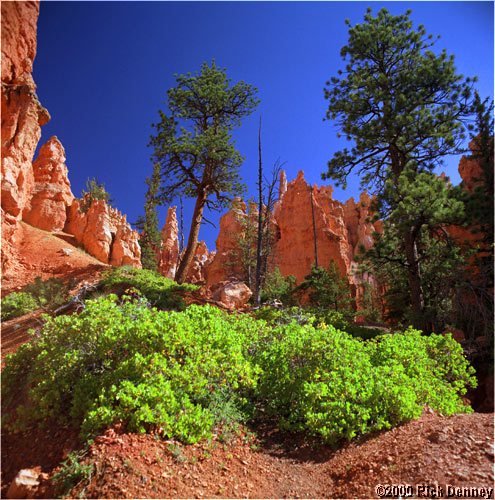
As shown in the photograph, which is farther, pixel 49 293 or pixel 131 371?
pixel 49 293

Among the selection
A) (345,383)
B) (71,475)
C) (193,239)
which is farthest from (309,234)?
(71,475)

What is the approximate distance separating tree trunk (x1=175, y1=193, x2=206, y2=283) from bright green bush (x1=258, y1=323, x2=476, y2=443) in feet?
39.2

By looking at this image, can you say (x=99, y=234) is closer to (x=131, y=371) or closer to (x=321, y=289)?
(x=321, y=289)

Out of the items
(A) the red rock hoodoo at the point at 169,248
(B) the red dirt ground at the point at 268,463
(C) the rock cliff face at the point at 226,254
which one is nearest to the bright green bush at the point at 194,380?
(B) the red dirt ground at the point at 268,463

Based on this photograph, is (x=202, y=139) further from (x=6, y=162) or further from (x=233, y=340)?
(x=233, y=340)

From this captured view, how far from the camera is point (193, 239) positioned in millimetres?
18750

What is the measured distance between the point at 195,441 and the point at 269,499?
3.53 feet

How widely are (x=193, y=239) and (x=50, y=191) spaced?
18.5 m

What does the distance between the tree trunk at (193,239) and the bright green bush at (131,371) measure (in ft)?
40.1

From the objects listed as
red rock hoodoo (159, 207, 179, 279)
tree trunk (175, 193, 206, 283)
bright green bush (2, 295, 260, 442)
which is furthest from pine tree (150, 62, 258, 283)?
red rock hoodoo (159, 207, 179, 279)

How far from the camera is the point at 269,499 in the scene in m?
3.98

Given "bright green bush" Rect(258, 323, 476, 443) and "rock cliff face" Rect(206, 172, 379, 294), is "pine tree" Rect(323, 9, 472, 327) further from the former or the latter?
"rock cliff face" Rect(206, 172, 379, 294)

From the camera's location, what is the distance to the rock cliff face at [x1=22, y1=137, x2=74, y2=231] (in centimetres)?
2802

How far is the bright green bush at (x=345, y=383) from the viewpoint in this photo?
4.88m
